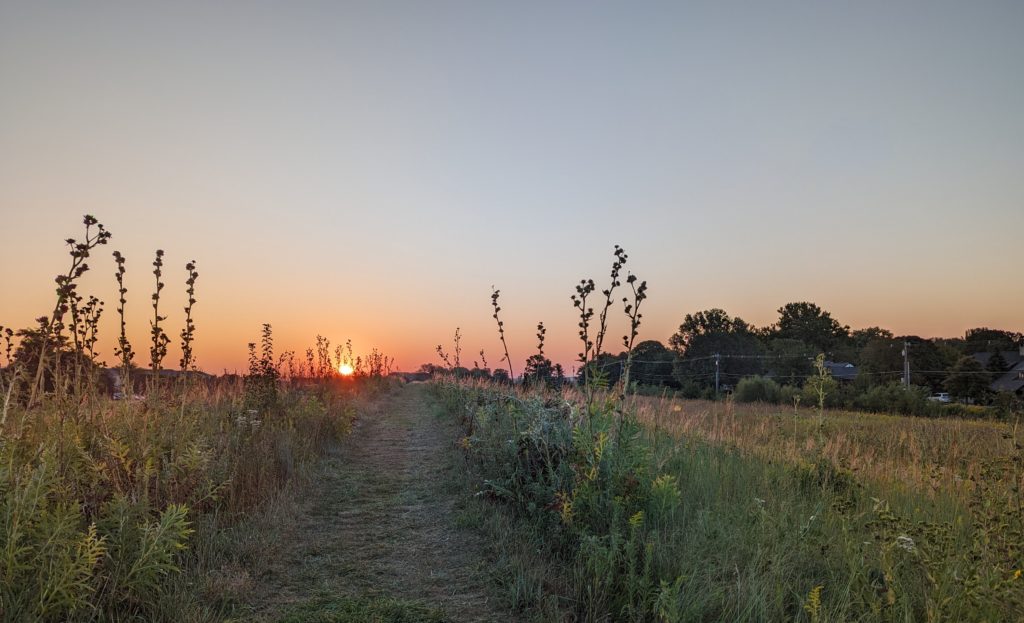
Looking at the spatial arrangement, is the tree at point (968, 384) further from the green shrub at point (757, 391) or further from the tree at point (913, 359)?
the green shrub at point (757, 391)

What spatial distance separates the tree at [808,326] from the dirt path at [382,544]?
7830 centimetres

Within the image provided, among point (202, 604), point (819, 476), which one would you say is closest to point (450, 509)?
point (202, 604)

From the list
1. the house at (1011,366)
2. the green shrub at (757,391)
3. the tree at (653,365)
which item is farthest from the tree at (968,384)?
the tree at (653,365)

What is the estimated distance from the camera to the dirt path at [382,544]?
4289mm

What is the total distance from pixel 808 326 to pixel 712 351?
36850mm

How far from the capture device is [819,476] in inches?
259

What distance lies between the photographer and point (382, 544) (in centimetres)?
548

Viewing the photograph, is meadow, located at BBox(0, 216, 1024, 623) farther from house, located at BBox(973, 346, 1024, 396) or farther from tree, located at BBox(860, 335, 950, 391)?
house, located at BBox(973, 346, 1024, 396)

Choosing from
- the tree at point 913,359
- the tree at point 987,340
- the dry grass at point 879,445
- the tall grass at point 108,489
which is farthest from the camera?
the tree at point 987,340

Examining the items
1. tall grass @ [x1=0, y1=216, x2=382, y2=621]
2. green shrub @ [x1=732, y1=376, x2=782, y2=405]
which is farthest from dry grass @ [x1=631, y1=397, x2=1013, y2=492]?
green shrub @ [x1=732, y1=376, x2=782, y2=405]

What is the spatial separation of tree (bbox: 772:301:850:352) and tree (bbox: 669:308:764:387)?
37.7 feet

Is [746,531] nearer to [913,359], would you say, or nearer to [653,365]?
[653,365]

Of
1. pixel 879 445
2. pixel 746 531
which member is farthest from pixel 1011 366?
pixel 746 531

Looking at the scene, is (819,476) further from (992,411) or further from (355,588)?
(992,411)
